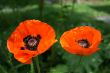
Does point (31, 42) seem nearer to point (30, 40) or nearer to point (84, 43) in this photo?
point (30, 40)

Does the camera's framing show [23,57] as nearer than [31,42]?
Yes

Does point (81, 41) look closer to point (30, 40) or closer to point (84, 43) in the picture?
point (84, 43)

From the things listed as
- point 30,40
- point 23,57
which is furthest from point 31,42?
point 23,57

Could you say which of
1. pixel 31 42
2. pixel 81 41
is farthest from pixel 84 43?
pixel 31 42

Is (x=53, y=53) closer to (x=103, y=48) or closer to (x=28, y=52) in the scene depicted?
(x=103, y=48)

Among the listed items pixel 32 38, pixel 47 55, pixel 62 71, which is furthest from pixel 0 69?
pixel 47 55

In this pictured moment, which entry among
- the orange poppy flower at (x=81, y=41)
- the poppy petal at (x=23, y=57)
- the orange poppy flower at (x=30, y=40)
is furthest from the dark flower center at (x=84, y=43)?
the poppy petal at (x=23, y=57)

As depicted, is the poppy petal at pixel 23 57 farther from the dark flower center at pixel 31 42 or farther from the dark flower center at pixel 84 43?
the dark flower center at pixel 84 43
